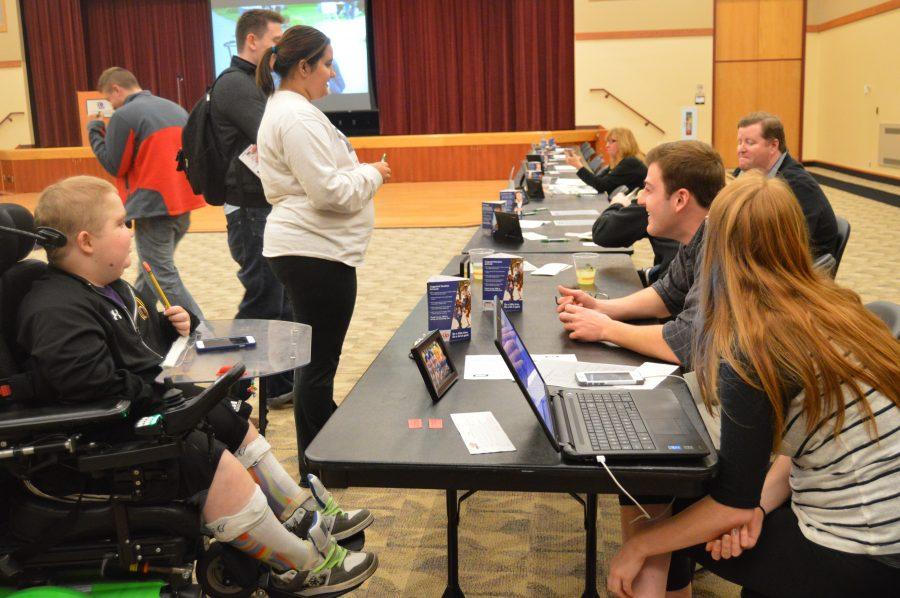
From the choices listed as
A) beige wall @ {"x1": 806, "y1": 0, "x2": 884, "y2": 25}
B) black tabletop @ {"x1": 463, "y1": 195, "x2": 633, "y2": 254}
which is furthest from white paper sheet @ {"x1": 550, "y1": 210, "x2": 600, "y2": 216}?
beige wall @ {"x1": 806, "y1": 0, "x2": 884, "y2": 25}

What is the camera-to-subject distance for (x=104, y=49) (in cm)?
1416

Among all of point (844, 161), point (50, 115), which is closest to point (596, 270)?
point (844, 161)

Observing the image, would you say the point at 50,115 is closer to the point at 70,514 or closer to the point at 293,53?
the point at 293,53

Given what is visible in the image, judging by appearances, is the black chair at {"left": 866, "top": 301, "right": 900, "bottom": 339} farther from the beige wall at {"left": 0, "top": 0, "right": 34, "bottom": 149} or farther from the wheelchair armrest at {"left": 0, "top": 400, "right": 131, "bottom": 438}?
the beige wall at {"left": 0, "top": 0, "right": 34, "bottom": 149}

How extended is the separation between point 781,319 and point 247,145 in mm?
2432

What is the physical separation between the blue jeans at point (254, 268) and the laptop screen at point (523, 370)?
192 centimetres

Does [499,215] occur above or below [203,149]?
below

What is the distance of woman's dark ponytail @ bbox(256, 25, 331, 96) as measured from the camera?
102 inches

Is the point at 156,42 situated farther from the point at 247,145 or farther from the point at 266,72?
the point at 266,72

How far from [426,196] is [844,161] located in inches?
256

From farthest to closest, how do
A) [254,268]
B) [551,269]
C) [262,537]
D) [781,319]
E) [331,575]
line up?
[254,268] < [551,269] < [331,575] < [262,537] < [781,319]

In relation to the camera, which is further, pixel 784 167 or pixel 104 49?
pixel 104 49

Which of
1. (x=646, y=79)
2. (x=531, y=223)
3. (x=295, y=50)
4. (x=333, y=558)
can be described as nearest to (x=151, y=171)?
(x=295, y=50)

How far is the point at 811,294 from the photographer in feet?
4.61
